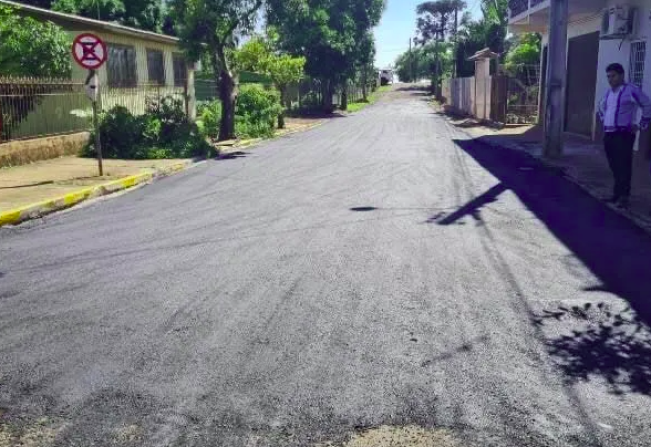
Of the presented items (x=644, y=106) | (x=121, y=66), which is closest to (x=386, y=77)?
(x=121, y=66)

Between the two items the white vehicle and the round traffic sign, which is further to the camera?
the white vehicle

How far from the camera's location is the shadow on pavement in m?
4.01

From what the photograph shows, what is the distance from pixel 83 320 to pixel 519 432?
3284 mm

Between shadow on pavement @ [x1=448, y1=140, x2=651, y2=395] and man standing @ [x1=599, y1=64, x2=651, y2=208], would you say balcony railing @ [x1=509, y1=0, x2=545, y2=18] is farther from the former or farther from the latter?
man standing @ [x1=599, y1=64, x2=651, y2=208]

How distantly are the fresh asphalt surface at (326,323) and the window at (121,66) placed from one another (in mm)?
13616

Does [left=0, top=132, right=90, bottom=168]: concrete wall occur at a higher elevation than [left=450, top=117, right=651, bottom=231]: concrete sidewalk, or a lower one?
higher

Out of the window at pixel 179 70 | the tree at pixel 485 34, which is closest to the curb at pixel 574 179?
the window at pixel 179 70

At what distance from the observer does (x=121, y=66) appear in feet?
73.7

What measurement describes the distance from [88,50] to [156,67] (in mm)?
14248

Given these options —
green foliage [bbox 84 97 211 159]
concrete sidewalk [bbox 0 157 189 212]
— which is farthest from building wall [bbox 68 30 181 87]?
concrete sidewalk [bbox 0 157 189 212]

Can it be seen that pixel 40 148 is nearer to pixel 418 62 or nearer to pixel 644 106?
pixel 644 106

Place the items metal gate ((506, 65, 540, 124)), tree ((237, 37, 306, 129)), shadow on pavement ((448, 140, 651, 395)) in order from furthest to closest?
tree ((237, 37, 306, 129)) → metal gate ((506, 65, 540, 124)) → shadow on pavement ((448, 140, 651, 395))

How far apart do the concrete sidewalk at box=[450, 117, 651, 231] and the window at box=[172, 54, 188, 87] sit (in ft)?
41.9

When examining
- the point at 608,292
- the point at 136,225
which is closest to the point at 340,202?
the point at 136,225
